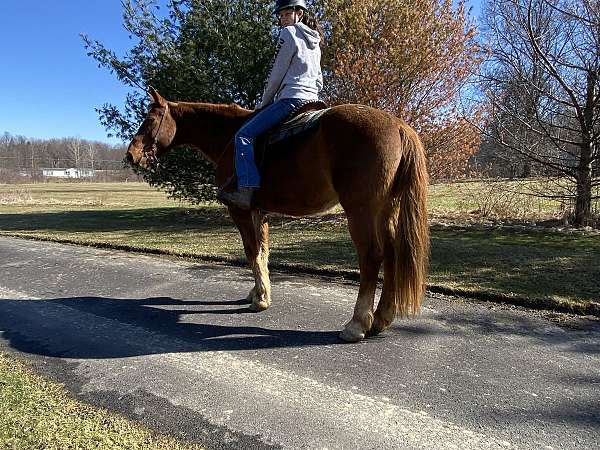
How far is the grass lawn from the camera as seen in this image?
564 centimetres

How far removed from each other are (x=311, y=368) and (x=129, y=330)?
6.91 feet

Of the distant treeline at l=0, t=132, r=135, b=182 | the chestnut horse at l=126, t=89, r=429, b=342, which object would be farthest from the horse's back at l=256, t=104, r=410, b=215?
the distant treeline at l=0, t=132, r=135, b=182

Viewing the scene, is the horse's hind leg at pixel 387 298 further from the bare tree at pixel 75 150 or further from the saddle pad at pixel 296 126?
the bare tree at pixel 75 150

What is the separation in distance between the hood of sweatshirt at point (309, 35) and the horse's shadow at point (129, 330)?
3063 mm

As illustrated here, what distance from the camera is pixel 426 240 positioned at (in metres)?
3.91

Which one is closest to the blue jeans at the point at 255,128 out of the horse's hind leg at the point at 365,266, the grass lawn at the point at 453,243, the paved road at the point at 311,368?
the horse's hind leg at the point at 365,266

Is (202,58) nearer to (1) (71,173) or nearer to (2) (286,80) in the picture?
(2) (286,80)

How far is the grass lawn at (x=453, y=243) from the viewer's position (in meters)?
5.64

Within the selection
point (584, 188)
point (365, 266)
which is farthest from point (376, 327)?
point (584, 188)

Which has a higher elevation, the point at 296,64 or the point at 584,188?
the point at 296,64

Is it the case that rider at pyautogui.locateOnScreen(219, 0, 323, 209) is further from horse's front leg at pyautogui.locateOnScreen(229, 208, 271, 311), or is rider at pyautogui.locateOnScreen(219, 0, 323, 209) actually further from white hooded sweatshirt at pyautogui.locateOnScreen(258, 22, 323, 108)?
horse's front leg at pyautogui.locateOnScreen(229, 208, 271, 311)

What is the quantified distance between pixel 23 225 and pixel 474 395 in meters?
15.1

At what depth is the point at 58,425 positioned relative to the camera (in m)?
2.60

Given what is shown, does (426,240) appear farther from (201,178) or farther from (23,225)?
(23,225)
